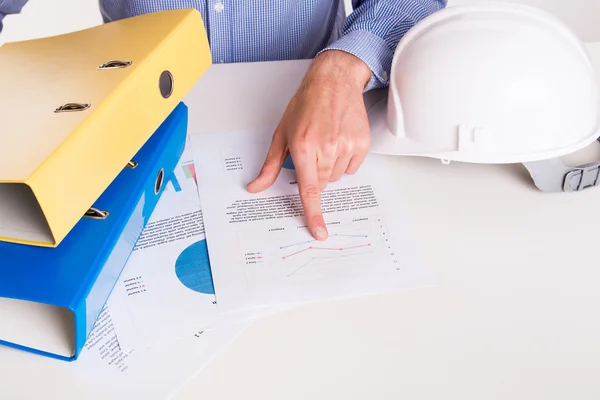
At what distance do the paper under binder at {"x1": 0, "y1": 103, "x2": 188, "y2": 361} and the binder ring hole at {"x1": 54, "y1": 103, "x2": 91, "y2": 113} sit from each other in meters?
0.10

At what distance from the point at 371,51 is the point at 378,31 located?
1.9 inches

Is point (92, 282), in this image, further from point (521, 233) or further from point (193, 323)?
point (521, 233)

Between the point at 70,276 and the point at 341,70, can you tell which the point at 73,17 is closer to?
the point at 341,70

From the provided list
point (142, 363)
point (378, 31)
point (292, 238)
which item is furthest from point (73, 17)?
point (142, 363)

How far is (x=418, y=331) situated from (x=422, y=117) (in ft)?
0.93

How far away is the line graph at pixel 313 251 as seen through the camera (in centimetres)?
67

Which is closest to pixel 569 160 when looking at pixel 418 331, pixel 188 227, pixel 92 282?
pixel 418 331

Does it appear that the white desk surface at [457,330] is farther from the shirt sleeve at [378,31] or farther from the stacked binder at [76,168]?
the shirt sleeve at [378,31]

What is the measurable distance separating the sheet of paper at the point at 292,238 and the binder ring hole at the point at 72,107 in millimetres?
201

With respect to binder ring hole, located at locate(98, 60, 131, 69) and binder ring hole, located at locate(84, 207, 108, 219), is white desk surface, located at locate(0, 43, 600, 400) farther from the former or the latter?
binder ring hole, located at locate(98, 60, 131, 69)

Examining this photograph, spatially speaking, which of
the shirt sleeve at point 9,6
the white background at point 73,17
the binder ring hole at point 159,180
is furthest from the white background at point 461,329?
the white background at point 73,17

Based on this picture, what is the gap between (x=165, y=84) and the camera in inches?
28.1

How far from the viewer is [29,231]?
0.57 meters

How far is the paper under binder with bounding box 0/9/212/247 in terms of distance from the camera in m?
0.53
